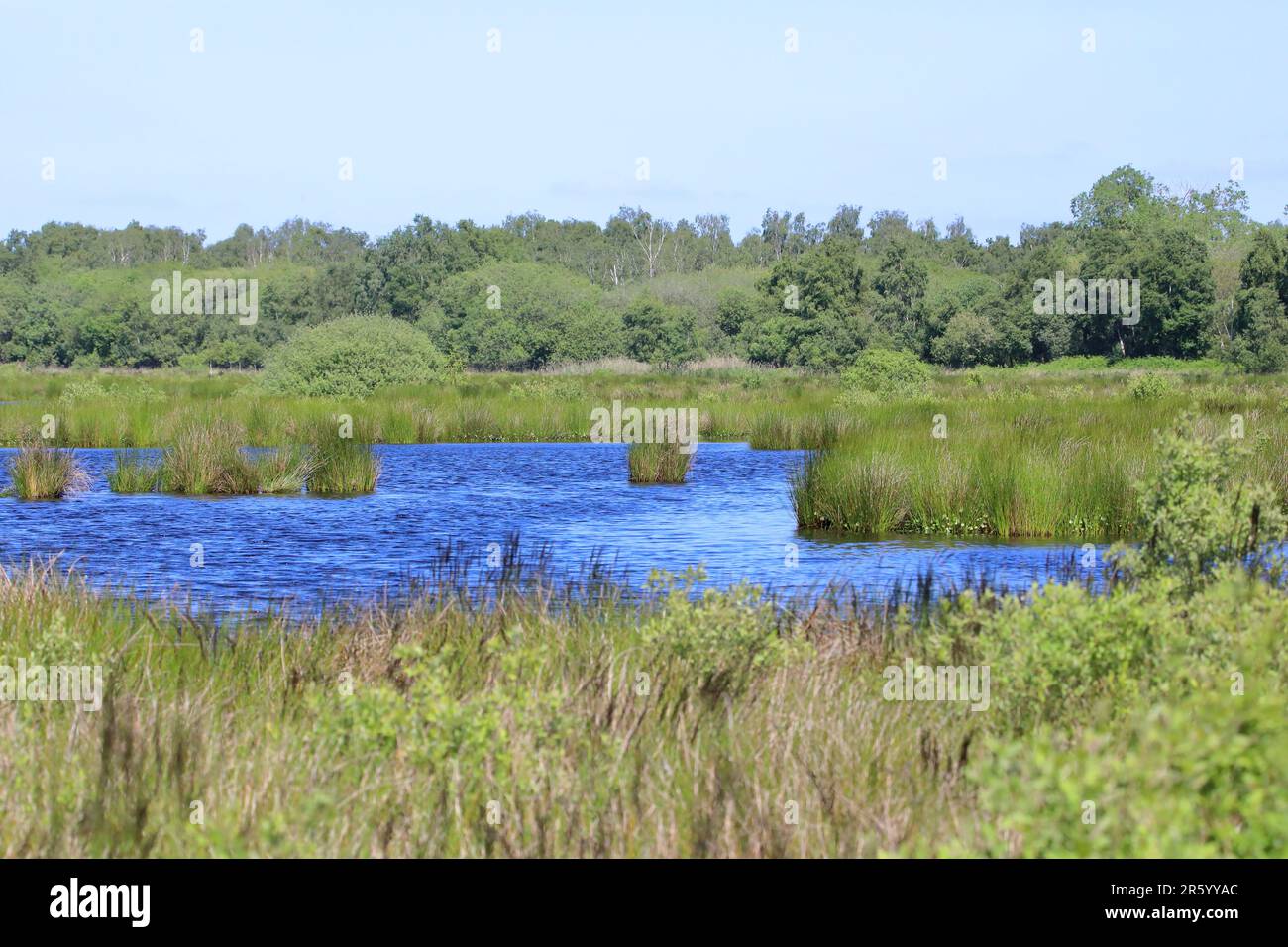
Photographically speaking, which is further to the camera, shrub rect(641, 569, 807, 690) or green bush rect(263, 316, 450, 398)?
green bush rect(263, 316, 450, 398)

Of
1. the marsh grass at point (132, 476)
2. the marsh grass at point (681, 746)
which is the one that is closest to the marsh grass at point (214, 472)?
the marsh grass at point (132, 476)

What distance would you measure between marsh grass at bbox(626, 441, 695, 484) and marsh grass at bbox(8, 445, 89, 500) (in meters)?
8.53

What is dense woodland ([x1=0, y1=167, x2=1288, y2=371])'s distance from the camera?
6303cm

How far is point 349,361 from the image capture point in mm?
39188

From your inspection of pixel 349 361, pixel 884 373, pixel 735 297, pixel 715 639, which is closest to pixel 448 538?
pixel 715 639

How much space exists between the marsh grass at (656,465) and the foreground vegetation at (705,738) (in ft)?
42.9

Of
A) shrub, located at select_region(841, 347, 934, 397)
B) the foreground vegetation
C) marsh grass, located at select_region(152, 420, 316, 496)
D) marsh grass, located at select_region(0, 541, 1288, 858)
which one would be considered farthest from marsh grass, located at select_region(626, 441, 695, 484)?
shrub, located at select_region(841, 347, 934, 397)

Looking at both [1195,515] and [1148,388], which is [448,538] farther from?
[1148,388]

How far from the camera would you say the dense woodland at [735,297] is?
6303 cm

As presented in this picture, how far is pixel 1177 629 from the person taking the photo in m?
6.00

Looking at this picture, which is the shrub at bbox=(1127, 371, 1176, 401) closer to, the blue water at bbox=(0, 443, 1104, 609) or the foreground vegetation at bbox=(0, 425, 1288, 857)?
the blue water at bbox=(0, 443, 1104, 609)
